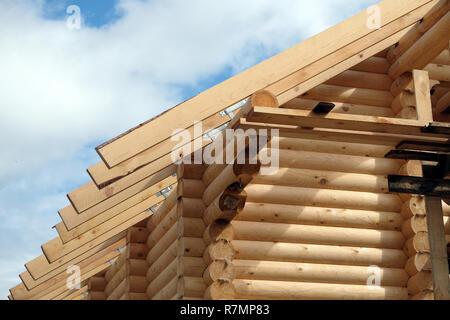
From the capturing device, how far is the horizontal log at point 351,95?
9.57 m

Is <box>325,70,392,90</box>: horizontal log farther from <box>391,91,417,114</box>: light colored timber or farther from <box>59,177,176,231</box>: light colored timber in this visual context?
<box>59,177,176,231</box>: light colored timber

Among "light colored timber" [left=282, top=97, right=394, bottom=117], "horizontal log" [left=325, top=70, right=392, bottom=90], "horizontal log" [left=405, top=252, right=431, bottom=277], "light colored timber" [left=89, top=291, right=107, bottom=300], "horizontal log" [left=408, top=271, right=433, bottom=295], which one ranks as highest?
"horizontal log" [left=325, top=70, right=392, bottom=90]

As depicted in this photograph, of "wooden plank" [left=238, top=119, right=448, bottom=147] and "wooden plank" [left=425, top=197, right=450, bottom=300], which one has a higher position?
"wooden plank" [left=238, top=119, right=448, bottom=147]

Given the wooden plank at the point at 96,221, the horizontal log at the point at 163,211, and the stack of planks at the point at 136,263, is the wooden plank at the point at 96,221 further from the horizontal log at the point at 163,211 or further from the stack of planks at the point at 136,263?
the stack of planks at the point at 136,263

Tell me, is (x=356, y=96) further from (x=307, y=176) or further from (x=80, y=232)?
(x=80, y=232)

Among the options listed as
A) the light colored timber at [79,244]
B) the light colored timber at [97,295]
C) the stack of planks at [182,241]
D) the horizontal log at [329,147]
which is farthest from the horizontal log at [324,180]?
the light colored timber at [97,295]

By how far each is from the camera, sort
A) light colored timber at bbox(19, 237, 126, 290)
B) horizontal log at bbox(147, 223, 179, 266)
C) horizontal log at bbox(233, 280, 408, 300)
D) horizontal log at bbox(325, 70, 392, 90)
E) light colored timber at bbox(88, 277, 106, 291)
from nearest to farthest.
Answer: horizontal log at bbox(233, 280, 408, 300), horizontal log at bbox(325, 70, 392, 90), horizontal log at bbox(147, 223, 179, 266), light colored timber at bbox(19, 237, 126, 290), light colored timber at bbox(88, 277, 106, 291)

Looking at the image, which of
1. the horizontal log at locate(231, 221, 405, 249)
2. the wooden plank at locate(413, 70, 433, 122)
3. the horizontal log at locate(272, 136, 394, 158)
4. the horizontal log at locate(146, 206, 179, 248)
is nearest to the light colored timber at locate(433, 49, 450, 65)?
the horizontal log at locate(272, 136, 394, 158)

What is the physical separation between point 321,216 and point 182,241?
200 centimetres

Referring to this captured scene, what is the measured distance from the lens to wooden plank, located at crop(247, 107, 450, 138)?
6621 mm

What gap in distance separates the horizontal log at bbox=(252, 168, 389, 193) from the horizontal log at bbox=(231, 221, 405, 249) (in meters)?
0.60

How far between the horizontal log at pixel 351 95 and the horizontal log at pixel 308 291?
9.03 ft

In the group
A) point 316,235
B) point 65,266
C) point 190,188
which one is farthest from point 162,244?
point 316,235

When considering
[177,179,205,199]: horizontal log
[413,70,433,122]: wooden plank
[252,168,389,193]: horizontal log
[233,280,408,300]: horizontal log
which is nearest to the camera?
[413,70,433,122]: wooden plank
